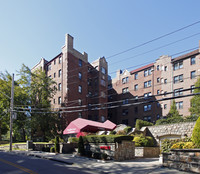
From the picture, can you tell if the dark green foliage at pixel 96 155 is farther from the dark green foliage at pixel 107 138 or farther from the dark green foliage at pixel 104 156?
the dark green foliage at pixel 107 138

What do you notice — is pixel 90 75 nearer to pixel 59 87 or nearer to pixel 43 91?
pixel 59 87

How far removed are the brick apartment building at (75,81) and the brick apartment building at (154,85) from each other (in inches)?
258

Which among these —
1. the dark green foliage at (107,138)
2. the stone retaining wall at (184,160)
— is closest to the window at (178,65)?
the dark green foliage at (107,138)

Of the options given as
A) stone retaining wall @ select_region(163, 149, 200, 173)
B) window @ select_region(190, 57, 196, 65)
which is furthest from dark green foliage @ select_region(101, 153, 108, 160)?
window @ select_region(190, 57, 196, 65)

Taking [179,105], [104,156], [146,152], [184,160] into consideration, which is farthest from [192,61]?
[184,160]

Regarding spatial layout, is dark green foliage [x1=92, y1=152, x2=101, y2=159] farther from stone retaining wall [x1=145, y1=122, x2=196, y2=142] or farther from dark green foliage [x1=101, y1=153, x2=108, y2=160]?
stone retaining wall [x1=145, y1=122, x2=196, y2=142]

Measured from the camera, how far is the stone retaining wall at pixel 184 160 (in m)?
11.1

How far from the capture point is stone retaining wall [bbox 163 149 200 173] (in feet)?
36.4

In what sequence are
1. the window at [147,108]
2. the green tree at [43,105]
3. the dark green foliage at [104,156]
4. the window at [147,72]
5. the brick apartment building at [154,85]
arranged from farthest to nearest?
the window at [147,72]
the window at [147,108]
the brick apartment building at [154,85]
the green tree at [43,105]
the dark green foliage at [104,156]

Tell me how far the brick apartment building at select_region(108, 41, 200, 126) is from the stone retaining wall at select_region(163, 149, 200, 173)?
22.9 m

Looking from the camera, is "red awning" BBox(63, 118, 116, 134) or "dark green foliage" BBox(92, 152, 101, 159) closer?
"dark green foliage" BBox(92, 152, 101, 159)

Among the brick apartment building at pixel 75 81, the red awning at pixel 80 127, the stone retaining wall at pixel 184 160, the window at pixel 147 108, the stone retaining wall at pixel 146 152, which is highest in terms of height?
the brick apartment building at pixel 75 81

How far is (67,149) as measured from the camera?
844 inches

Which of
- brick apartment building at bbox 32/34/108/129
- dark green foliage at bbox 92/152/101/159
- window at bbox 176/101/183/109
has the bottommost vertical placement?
dark green foliage at bbox 92/152/101/159
